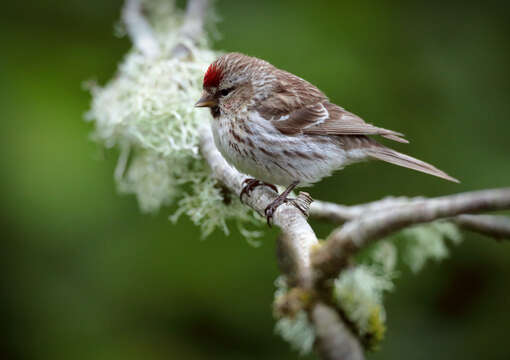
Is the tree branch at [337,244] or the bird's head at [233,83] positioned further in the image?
the bird's head at [233,83]

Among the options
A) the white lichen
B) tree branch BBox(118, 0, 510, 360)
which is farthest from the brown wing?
tree branch BBox(118, 0, 510, 360)

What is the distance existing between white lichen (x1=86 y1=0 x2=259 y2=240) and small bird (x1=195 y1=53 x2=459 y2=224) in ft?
0.51

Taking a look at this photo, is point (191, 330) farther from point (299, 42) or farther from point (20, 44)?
point (20, 44)

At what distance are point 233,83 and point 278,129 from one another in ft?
1.13

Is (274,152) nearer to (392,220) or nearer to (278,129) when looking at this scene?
(278,129)

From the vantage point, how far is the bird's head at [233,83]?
2.61 metres

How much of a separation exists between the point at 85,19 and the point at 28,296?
198 centimetres

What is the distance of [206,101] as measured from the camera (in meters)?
2.59

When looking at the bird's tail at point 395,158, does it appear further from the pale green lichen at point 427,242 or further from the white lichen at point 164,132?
the white lichen at point 164,132

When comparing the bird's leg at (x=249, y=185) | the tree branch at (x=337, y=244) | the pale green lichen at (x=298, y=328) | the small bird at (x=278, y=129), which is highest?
the small bird at (x=278, y=129)

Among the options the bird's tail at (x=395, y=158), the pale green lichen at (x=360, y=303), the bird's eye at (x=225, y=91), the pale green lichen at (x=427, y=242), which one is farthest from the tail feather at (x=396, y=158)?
the pale green lichen at (x=360, y=303)

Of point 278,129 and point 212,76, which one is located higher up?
point 212,76

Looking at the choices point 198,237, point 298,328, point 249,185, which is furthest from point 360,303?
point 198,237

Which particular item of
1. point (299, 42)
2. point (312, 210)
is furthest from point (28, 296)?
point (299, 42)
